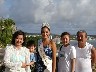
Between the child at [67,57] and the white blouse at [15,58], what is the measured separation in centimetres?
82

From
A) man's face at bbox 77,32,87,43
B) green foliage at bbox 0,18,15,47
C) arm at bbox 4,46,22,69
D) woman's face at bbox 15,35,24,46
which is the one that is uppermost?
green foliage at bbox 0,18,15,47

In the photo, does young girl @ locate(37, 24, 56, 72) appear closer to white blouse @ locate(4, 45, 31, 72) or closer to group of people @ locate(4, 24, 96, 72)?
group of people @ locate(4, 24, 96, 72)

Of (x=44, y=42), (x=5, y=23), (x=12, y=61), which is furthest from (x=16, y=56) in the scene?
(x=5, y=23)

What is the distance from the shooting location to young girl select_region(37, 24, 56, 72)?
653cm

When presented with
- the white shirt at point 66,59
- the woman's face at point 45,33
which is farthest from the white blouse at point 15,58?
the white shirt at point 66,59

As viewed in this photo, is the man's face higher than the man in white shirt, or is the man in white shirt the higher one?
the man's face

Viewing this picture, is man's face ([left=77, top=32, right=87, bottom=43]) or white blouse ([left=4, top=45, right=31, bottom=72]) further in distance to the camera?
man's face ([left=77, top=32, right=87, bottom=43])

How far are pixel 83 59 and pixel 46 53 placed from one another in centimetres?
84

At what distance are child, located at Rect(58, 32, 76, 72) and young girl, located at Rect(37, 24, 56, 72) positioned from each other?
1.09ft

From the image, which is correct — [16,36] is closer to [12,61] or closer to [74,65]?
[12,61]

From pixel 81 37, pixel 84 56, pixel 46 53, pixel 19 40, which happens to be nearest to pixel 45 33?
pixel 46 53

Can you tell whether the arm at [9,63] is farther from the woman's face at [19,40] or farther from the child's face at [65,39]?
the child's face at [65,39]

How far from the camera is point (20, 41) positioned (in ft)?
20.8

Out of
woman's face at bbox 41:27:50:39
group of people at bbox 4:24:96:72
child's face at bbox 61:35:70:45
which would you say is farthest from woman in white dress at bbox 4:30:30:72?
child's face at bbox 61:35:70:45
